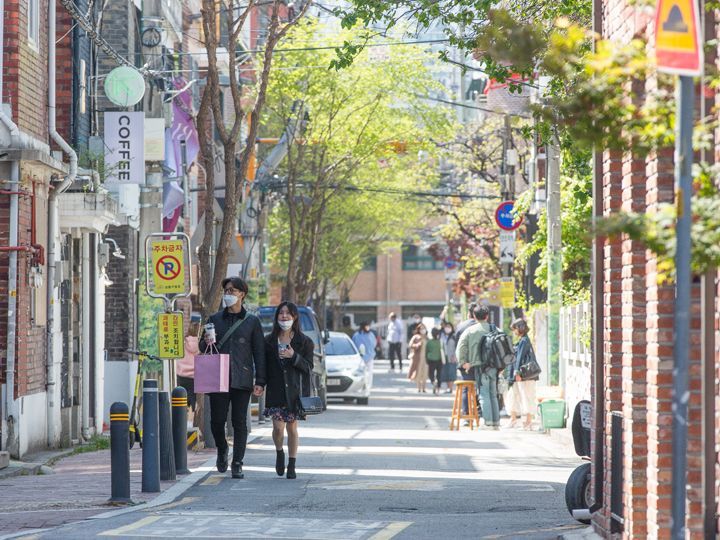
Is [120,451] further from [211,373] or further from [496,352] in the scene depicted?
[496,352]

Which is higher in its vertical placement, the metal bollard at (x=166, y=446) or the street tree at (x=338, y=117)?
the street tree at (x=338, y=117)

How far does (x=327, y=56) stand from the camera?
43.7 metres

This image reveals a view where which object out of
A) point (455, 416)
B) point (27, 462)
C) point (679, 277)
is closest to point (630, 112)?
point (679, 277)

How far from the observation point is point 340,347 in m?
37.1

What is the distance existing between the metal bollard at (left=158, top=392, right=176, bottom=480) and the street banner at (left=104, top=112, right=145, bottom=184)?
9.81m

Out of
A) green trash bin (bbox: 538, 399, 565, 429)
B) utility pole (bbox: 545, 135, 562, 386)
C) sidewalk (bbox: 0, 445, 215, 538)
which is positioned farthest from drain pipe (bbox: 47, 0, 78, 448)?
utility pole (bbox: 545, 135, 562, 386)

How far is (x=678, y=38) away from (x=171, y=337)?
44.6 feet

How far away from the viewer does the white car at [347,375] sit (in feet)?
117

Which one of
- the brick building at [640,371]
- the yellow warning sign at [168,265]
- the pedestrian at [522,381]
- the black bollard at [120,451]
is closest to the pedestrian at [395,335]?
the pedestrian at [522,381]

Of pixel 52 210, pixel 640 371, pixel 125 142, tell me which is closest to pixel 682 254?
pixel 640 371

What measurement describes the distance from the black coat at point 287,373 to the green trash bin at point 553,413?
8519mm

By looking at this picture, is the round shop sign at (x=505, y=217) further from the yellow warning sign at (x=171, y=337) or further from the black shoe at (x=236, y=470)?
the black shoe at (x=236, y=470)

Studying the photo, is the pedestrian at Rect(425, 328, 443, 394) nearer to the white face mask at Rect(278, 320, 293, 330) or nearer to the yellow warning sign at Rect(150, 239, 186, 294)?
the yellow warning sign at Rect(150, 239, 186, 294)

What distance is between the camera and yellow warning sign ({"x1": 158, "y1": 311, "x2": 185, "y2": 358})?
18641 mm
